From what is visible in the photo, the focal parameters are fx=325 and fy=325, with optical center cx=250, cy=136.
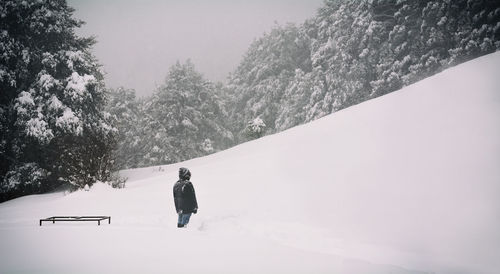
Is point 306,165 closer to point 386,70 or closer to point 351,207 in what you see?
point 351,207

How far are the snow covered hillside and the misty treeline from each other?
15.1 feet

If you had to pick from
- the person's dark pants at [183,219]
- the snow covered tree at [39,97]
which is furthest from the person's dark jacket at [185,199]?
the snow covered tree at [39,97]

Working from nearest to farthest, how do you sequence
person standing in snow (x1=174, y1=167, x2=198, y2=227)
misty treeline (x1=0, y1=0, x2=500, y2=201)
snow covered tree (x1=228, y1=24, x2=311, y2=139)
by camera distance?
person standing in snow (x1=174, y1=167, x2=198, y2=227) < misty treeline (x1=0, y1=0, x2=500, y2=201) < snow covered tree (x1=228, y1=24, x2=311, y2=139)

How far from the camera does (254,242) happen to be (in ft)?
21.4

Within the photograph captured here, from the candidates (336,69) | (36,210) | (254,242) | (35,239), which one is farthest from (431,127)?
(336,69)

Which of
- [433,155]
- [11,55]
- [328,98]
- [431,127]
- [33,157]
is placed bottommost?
[433,155]

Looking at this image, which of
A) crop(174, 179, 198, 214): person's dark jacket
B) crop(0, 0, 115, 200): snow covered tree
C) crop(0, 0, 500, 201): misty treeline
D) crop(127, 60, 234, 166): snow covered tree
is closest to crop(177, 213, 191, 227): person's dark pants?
crop(174, 179, 198, 214): person's dark jacket

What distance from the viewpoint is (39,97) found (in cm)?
1539

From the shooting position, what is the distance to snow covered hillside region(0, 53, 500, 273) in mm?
5512

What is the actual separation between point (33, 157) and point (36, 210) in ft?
20.1

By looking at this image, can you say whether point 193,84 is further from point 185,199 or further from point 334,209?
point 334,209

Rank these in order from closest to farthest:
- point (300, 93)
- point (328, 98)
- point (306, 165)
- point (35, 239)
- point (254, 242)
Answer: point (254, 242) < point (35, 239) < point (306, 165) < point (328, 98) < point (300, 93)

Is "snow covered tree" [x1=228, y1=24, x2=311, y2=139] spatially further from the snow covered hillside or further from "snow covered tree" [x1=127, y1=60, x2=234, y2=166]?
the snow covered hillside

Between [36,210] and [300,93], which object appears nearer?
[36,210]
